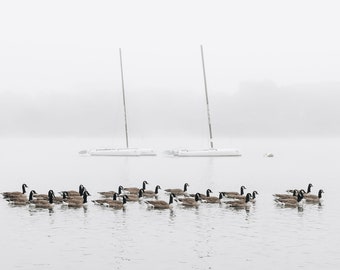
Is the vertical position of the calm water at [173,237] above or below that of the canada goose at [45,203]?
below

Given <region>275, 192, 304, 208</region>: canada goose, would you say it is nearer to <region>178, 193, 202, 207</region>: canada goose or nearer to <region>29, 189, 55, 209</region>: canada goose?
<region>178, 193, 202, 207</region>: canada goose

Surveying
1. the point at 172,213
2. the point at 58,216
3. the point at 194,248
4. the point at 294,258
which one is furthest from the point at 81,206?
the point at 294,258

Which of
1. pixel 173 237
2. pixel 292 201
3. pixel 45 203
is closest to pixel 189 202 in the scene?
pixel 292 201

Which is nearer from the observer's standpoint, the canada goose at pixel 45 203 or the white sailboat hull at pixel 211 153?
the canada goose at pixel 45 203

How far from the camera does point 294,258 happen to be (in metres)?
43.4

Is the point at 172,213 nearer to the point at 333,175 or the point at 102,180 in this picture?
the point at 102,180

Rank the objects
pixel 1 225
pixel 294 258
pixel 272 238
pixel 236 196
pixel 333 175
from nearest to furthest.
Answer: pixel 294 258 → pixel 272 238 → pixel 1 225 → pixel 236 196 → pixel 333 175

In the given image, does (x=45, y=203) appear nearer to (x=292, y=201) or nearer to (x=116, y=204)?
(x=116, y=204)

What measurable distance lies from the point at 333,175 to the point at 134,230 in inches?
3225

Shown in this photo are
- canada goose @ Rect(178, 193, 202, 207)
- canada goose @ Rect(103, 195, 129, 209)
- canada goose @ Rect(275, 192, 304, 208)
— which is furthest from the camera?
canada goose @ Rect(275, 192, 304, 208)

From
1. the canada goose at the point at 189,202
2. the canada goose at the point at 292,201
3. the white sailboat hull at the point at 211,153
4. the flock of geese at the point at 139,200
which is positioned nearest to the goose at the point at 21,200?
the flock of geese at the point at 139,200

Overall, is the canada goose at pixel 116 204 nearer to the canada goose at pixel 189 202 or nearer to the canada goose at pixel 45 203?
the canada goose at pixel 45 203

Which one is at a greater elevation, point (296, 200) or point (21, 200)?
point (21, 200)

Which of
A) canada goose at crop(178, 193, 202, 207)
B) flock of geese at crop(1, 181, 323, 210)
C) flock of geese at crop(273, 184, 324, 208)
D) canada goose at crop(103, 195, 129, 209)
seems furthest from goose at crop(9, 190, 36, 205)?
flock of geese at crop(273, 184, 324, 208)
